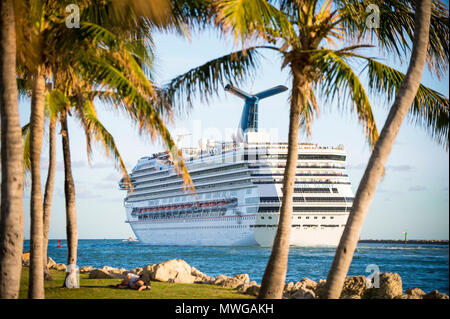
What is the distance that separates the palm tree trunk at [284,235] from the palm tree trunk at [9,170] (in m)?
3.20

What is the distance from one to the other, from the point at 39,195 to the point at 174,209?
50369mm

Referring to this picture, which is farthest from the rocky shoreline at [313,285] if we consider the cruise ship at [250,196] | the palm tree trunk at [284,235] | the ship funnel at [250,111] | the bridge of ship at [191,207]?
the ship funnel at [250,111]

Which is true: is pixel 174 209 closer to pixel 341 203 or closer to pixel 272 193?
pixel 272 193

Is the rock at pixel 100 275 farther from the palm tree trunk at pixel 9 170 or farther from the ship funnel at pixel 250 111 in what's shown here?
the ship funnel at pixel 250 111

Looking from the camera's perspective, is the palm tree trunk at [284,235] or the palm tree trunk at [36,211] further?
the palm tree trunk at [36,211]

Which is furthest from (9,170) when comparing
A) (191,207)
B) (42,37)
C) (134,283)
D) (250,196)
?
(191,207)

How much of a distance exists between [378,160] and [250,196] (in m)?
41.2

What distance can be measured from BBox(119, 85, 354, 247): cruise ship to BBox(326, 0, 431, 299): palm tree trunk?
3258cm

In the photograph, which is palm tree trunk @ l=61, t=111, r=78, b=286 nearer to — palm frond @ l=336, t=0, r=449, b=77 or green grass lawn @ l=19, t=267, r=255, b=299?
green grass lawn @ l=19, t=267, r=255, b=299

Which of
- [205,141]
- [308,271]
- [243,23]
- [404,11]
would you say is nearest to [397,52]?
[404,11]

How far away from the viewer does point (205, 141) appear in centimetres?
5925

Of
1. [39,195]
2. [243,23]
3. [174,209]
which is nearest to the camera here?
[243,23]

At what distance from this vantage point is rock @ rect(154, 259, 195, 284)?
12.8 meters

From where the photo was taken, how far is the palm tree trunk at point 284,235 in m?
7.28
